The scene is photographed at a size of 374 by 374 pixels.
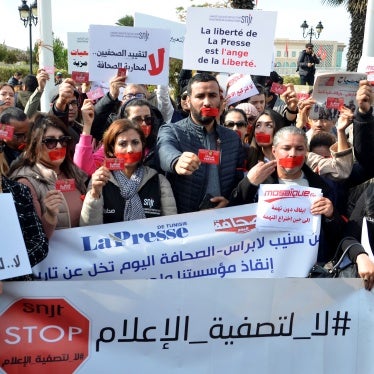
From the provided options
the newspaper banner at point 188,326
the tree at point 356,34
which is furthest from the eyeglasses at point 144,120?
the tree at point 356,34

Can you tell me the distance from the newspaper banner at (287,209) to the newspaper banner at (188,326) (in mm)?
391

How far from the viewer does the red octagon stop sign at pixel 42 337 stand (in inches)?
125

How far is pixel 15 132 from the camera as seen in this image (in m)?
4.51

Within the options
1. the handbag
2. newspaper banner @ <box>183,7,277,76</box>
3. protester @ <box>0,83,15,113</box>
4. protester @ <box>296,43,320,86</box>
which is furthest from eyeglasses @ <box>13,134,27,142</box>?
protester @ <box>296,43,320,86</box>

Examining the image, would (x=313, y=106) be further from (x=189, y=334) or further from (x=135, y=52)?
(x=189, y=334)

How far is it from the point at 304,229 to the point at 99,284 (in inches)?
50.3

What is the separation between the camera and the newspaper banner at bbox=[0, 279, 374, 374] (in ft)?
10.6

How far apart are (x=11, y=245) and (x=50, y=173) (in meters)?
0.78

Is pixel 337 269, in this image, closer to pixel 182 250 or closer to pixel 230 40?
pixel 182 250

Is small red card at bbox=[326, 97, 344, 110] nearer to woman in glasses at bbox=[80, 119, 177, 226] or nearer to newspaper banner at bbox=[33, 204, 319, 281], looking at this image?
newspaper banner at bbox=[33, 204, 319, 281]

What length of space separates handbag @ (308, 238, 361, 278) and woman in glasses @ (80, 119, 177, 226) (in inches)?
37.1

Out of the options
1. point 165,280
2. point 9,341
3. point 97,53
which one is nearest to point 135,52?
point 97,53

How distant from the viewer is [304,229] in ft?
12.1

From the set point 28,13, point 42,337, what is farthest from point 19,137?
point 28,13
